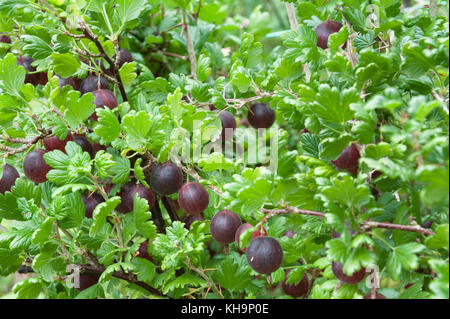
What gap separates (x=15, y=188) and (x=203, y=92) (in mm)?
583

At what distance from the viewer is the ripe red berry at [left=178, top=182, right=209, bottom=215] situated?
113 cm

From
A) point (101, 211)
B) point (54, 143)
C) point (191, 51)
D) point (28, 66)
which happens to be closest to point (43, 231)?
point (101, 211)

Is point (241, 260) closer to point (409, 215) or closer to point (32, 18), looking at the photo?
point (409, 215)

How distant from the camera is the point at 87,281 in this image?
132 cm

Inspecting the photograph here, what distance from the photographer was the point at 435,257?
86cm

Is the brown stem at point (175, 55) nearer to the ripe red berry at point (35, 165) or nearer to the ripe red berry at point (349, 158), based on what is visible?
the ripe red berry at point (35, 165)

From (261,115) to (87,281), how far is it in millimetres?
743

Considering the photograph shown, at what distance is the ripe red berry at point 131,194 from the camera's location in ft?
4.02

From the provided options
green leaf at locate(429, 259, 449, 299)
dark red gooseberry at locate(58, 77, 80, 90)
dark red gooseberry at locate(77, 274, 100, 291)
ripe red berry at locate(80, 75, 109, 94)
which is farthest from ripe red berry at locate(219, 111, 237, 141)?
green leaf at locate(429, 259, 449, 299)

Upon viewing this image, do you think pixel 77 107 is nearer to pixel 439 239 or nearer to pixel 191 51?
pixel 191 51

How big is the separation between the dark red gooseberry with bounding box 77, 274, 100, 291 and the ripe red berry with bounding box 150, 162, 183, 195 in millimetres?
378
